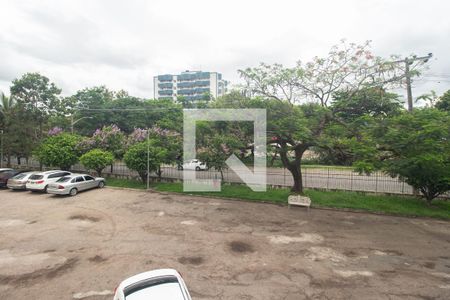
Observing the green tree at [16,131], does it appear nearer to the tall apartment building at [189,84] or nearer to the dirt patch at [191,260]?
the dirt patch at [191,260]

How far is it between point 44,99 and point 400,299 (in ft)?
89.5

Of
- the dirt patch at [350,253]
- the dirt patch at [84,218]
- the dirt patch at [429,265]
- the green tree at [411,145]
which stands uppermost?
the green tree at [411,145]

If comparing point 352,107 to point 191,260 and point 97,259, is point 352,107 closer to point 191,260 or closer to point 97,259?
point 191,260

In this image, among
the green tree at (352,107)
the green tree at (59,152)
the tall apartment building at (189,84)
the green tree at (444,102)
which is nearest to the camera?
the green tree at (352,107)

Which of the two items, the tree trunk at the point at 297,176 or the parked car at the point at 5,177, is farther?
the parked car at the point at 5,177

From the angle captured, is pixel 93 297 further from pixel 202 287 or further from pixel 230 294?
pixel 230 294

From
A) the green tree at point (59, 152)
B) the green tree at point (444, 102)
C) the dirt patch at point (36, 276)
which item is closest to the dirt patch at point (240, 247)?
the dirt patch at point (36, 276)

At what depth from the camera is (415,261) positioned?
7.14 m

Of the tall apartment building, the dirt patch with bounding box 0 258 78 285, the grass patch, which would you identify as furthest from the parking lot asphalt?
the tall apartment building

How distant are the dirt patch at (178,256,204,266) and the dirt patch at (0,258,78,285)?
9.90ft

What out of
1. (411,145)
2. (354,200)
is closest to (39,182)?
(354,200)

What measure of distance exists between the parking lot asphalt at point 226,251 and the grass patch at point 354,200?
30.5 inches

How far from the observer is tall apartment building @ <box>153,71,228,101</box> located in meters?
79.3

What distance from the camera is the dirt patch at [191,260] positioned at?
691 centimetres
